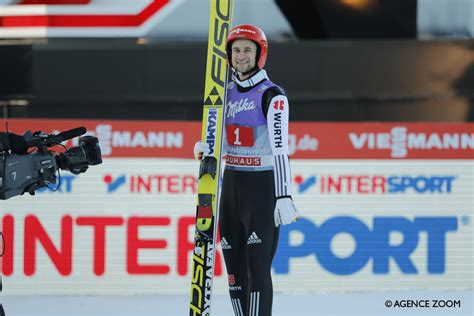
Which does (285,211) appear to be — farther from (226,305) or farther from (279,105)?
(226,305)

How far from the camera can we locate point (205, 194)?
4.59 meters

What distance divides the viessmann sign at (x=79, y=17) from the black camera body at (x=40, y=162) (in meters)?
1.98

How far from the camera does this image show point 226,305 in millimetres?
6047

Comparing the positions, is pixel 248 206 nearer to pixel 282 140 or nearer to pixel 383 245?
pixel 282 140

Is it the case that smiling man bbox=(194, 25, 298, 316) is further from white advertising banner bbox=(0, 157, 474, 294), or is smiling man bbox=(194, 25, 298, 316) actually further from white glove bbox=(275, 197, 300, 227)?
white advertising banner bbox=(0, 157, 474, 294)

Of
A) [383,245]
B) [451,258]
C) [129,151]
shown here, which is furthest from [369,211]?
[129,151]

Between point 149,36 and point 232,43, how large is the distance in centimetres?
180

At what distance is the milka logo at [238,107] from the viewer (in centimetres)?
457

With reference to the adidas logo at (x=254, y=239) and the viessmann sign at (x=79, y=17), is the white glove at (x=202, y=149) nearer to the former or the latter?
the adidas logo at (x=254, y=239)

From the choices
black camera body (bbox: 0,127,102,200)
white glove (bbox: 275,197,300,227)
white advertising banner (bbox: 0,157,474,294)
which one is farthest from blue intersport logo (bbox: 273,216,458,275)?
black camera body (bbox: 0,127,102,200)

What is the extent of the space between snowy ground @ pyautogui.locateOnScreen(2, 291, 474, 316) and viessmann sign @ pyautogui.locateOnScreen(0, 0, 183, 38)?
1.82 meters

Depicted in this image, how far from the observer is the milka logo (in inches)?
180

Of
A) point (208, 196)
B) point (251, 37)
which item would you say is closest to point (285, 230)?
point (208, 196)

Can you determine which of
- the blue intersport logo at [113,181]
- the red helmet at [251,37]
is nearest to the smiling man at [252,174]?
the red helmet at [251,37]
